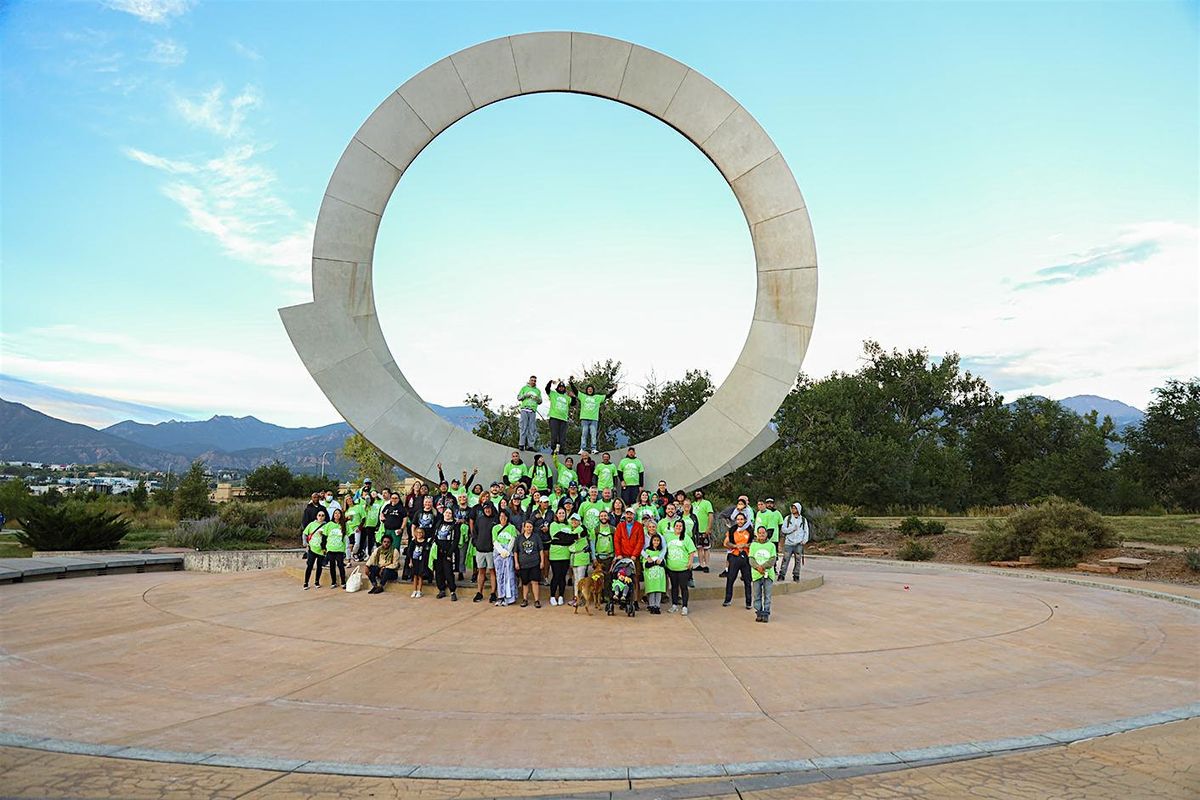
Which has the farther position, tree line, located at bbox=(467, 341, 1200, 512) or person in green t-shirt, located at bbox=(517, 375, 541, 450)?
tree line, located at bbox=(467, 341, 1200, 512)

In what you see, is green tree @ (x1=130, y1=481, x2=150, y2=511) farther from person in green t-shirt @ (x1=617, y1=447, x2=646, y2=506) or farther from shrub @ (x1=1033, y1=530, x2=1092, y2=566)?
shrub @ (x1=1033, y1=530, x2=1092, y2=566)

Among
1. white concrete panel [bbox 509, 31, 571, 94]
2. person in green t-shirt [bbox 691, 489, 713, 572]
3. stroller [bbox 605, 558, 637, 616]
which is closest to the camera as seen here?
stroller [bbox 605, 558, 637, 616]

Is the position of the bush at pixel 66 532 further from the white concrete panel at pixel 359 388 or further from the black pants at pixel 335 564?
the black pants at pixel 335 564

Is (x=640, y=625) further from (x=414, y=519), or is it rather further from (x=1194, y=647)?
(x=1194, y=647)

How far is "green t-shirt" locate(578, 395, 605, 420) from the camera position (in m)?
16.2

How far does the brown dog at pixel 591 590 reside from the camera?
422 inches

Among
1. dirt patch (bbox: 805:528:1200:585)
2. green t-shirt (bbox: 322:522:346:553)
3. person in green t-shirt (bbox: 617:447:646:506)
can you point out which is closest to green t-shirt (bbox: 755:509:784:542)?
person in green t-shirt (bbox: 617:447:646:506)

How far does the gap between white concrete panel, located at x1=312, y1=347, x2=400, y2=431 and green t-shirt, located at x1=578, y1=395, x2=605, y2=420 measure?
3.80 metres

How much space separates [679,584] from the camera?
10812mm

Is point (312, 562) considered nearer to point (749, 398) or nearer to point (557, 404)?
point (557, 404)

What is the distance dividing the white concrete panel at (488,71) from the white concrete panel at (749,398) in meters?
7.73

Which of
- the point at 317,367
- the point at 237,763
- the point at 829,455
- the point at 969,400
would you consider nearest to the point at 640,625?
the point at 237,763

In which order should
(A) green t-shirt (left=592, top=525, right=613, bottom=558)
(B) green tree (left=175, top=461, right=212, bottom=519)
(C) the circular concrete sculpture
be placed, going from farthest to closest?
1. (B) green tree (left=175, top=461, right=212, bottom=519)
2. (C) the circular concrete sculpture
3. (A) green t-shirt (left=592, top=525, right=613, bottom=558)

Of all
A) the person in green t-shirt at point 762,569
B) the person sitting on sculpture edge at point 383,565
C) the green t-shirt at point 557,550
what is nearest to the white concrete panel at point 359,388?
the person sitting on sculpture edge at point 383,565
